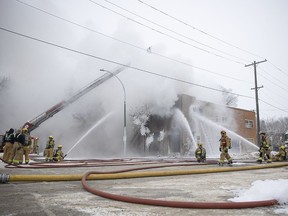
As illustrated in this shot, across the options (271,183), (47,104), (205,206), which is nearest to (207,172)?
(271,183)

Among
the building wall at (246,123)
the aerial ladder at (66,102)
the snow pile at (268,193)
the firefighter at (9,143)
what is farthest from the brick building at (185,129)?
the snow pile at (268,193)

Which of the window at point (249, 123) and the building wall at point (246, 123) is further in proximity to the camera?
the window at point (249, 123)

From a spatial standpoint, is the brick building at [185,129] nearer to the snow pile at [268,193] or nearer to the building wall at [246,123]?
the building wall at [246,123]

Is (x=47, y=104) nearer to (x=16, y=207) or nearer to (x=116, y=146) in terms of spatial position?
(x=116, y=146)

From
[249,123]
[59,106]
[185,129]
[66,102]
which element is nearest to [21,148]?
[59,106]

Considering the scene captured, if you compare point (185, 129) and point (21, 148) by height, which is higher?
point (185, 129)

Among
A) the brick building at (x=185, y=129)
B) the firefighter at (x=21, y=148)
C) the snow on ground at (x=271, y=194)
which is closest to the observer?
the snow on ground at (x=271, y=194)

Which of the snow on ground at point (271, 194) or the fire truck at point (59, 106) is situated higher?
the fire truck at point (59, 106)

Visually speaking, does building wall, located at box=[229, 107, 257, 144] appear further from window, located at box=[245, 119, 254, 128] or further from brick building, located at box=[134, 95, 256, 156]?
brick building, located at box=[134, 95, 256, 156]

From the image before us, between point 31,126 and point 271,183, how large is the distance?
21.5 metres

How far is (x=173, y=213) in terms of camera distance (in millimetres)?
2918

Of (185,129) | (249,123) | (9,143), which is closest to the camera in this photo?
(9,143)

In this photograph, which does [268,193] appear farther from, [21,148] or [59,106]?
[59,106]

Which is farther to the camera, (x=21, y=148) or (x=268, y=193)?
(x=21, y=148)
